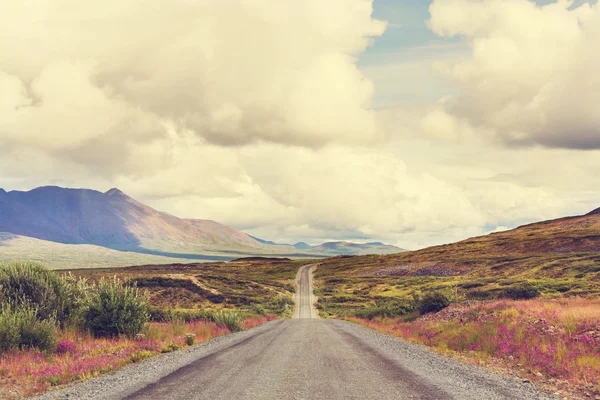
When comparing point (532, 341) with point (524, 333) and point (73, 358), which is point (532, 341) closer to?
point (524, 333)

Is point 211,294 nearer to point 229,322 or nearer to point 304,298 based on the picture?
point 304,298

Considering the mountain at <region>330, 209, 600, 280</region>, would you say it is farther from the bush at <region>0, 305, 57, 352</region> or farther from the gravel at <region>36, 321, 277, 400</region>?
the bush at <region>0, 305, 57, 352</region>

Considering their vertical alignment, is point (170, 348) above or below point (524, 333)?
below

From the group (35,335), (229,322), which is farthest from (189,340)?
(229,322)

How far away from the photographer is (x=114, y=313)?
1922 cm

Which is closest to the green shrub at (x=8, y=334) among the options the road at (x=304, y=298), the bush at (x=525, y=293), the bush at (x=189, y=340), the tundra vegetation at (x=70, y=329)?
the tundra vegetation at (x=70, y=329)

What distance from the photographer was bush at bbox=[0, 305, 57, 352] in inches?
551

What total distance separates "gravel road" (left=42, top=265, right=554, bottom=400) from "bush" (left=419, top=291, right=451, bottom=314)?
17560 mm

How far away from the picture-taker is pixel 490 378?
12.5 meters

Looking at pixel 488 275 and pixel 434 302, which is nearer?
pixel 434 302

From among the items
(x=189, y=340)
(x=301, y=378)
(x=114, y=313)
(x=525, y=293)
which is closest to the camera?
(x=301, y=378)

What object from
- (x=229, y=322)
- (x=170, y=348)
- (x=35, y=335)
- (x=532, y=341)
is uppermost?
(x=35, y=335)

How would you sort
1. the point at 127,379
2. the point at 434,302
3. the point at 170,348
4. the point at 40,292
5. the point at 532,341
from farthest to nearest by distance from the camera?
the point at 434,302
the point at 40,292
the point at 170,348
the point at 532,341
the point at 127,379

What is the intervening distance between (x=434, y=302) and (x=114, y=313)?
983 inches
